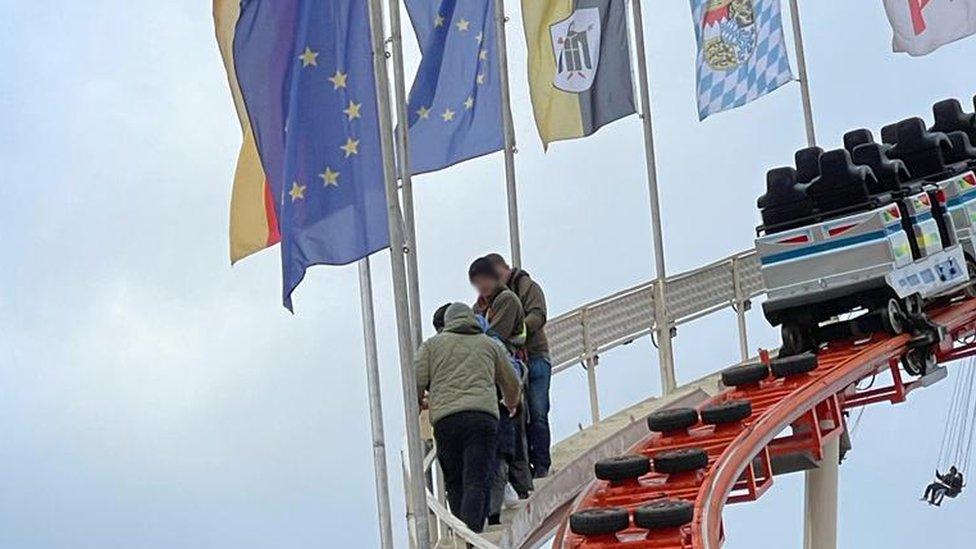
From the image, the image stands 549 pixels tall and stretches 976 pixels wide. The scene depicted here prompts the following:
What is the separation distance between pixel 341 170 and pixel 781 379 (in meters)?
5.37

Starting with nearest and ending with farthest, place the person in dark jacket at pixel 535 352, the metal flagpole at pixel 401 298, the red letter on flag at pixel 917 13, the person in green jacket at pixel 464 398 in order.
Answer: the metal flagpole at pixel 401 298
the person in green jacket at pixel 464 398
the person in dark jacket at pixel 535 352
the red letter on flag at pixel 917 13

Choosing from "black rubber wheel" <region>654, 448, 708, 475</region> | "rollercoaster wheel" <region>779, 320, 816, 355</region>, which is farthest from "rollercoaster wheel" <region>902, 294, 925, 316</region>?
"black rubber wheel" <region>654, 448, 708, 475</region>

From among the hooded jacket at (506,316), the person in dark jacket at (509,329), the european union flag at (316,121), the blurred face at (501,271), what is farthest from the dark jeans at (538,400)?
the european union flag at (316,121)

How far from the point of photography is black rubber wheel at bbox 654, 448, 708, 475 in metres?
12.3

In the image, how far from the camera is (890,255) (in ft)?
51.5

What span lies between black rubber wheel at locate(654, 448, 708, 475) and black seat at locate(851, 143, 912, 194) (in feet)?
16.2

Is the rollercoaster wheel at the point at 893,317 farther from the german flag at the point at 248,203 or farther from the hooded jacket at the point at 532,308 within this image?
the german flag at the point at 248,203

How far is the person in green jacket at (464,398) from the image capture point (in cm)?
1109

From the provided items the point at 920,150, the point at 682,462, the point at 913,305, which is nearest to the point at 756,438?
the point at 682,462

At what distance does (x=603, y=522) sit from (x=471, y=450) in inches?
38.0

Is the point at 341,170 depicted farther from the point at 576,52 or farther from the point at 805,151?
the point at 576,52

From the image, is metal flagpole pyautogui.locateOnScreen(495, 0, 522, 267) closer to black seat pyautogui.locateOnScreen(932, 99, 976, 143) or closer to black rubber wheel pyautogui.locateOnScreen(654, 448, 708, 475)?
black seat pyautogui.locateOnScreen(932, 99, 976, 143)

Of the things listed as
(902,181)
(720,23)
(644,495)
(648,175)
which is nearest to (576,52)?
(720,23)

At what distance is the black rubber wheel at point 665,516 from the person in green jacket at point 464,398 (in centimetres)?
106
